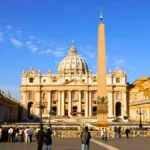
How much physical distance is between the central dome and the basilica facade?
20.0 meters

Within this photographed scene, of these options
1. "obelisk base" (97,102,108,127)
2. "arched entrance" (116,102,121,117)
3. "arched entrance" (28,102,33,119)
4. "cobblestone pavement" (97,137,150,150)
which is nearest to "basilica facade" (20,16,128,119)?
"arched entrance" (28,102,33,119)

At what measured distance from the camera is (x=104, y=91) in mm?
28234

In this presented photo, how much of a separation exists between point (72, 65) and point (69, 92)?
23.9 meters

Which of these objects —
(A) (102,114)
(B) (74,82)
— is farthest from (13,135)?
(B) (74,82)

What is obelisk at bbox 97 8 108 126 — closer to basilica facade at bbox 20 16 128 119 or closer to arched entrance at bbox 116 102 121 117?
basilica facade at bbox 20 16 128 119

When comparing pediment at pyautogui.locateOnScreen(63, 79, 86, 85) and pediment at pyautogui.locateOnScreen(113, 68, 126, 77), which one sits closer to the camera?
pediment at pyautogui.locateOnScreen(63, 79, 86, 85)

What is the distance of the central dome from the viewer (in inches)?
4811

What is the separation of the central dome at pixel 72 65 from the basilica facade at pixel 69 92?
20.0m

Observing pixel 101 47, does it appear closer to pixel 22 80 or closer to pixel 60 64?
pixel 22 80

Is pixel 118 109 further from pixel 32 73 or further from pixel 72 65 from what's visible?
pixel 72 65

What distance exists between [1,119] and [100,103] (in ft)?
122

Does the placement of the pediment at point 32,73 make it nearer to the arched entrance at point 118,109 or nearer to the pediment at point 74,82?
the pediment at point 74,82

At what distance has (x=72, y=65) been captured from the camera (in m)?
123

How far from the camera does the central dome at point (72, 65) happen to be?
401ft
